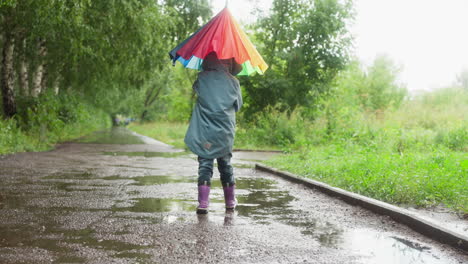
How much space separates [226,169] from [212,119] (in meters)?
0.71

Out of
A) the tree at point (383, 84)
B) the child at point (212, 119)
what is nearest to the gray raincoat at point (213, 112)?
the child at point (212, 119)

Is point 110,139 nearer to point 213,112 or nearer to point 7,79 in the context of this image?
point 7,79

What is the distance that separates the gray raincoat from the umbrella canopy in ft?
0.55

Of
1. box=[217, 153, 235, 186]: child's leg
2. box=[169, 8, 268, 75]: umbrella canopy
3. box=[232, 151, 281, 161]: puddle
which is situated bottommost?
box=[232, 151, 281, 161]: puddle

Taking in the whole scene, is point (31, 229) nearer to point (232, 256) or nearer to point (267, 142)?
point (232, 256)

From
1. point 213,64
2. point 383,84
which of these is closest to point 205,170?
point 213,64

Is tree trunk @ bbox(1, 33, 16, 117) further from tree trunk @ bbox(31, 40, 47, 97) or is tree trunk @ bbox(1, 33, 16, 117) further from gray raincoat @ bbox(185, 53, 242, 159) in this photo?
gray raincoat @ bbox(185, 53, 242, 159)

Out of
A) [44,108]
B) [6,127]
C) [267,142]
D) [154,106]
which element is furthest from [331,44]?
[154,106]

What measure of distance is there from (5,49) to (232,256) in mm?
16161

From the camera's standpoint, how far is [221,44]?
5.84 m

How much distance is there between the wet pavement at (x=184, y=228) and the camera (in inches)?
154

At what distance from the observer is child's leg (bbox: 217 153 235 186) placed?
601cm

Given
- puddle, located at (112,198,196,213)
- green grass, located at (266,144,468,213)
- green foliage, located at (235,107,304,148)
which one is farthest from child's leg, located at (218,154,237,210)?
green foliage, located at (235,107,304,148)

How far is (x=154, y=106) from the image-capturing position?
7312 centimetres
